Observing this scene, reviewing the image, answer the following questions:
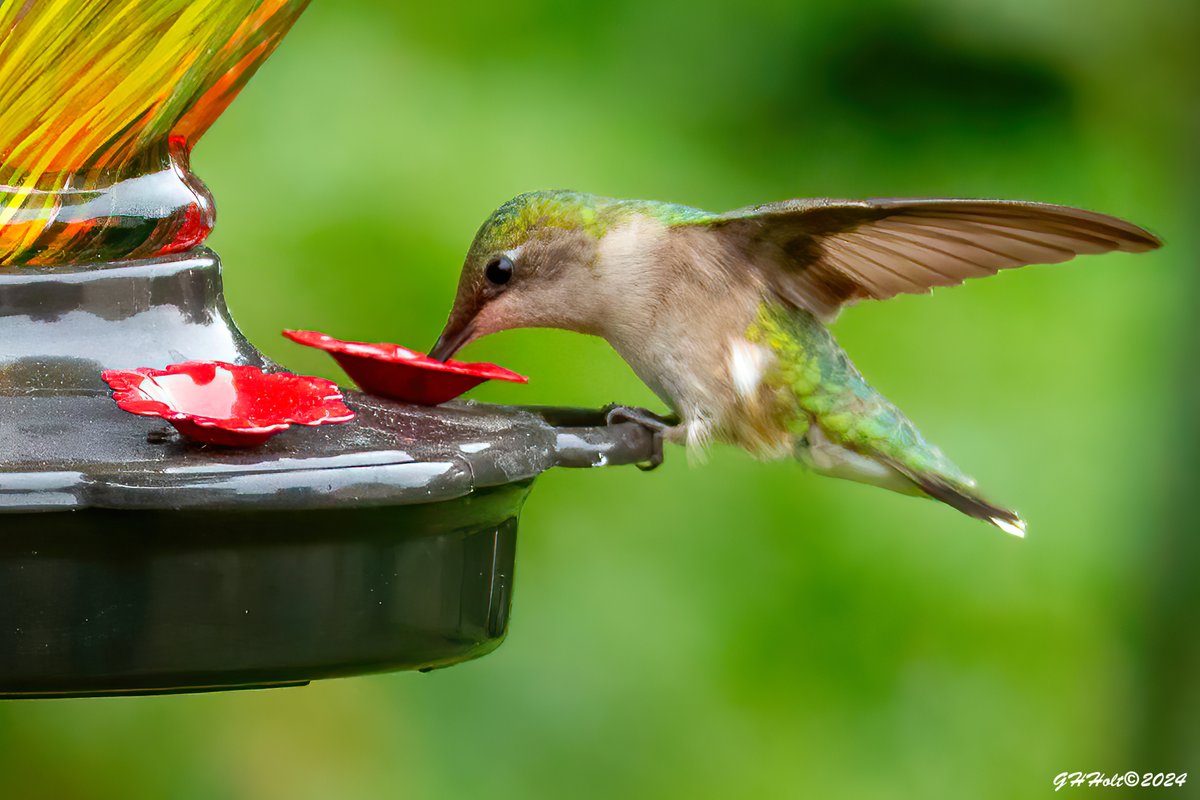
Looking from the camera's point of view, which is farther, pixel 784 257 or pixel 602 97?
pixel 602 97

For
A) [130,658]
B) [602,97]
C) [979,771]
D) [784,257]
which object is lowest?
[979,771]

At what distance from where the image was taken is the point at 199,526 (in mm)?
1579

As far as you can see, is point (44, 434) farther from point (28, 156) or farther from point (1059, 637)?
point (1059, 637)

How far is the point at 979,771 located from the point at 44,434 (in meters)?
3.15

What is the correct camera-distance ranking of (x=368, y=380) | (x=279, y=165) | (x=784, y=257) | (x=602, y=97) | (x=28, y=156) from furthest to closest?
1. (x=602, y=97)
2. (x=279, y=165)
3. (x=784, y=257)
4. (x=368, y=380)
5. (x=28, y=156)

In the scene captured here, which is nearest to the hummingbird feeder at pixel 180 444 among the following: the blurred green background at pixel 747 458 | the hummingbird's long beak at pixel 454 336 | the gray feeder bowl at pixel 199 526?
the gray feeder bowl at pixel 199 526

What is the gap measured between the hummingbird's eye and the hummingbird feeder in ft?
2.32

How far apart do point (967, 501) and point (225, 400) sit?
205 centimetres

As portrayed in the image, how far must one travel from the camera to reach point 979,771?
13.6 ft

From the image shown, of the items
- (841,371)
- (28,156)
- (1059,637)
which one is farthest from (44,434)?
(1059,637)

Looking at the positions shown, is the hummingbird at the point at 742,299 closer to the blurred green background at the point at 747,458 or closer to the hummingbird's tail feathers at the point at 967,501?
the hummingbird's tail feathers at the point at 967,501

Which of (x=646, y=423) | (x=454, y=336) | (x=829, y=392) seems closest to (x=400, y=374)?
(x=646, y=423)

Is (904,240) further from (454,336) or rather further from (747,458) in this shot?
(454,336)

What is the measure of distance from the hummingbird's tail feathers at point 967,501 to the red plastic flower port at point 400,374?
1.45 m
